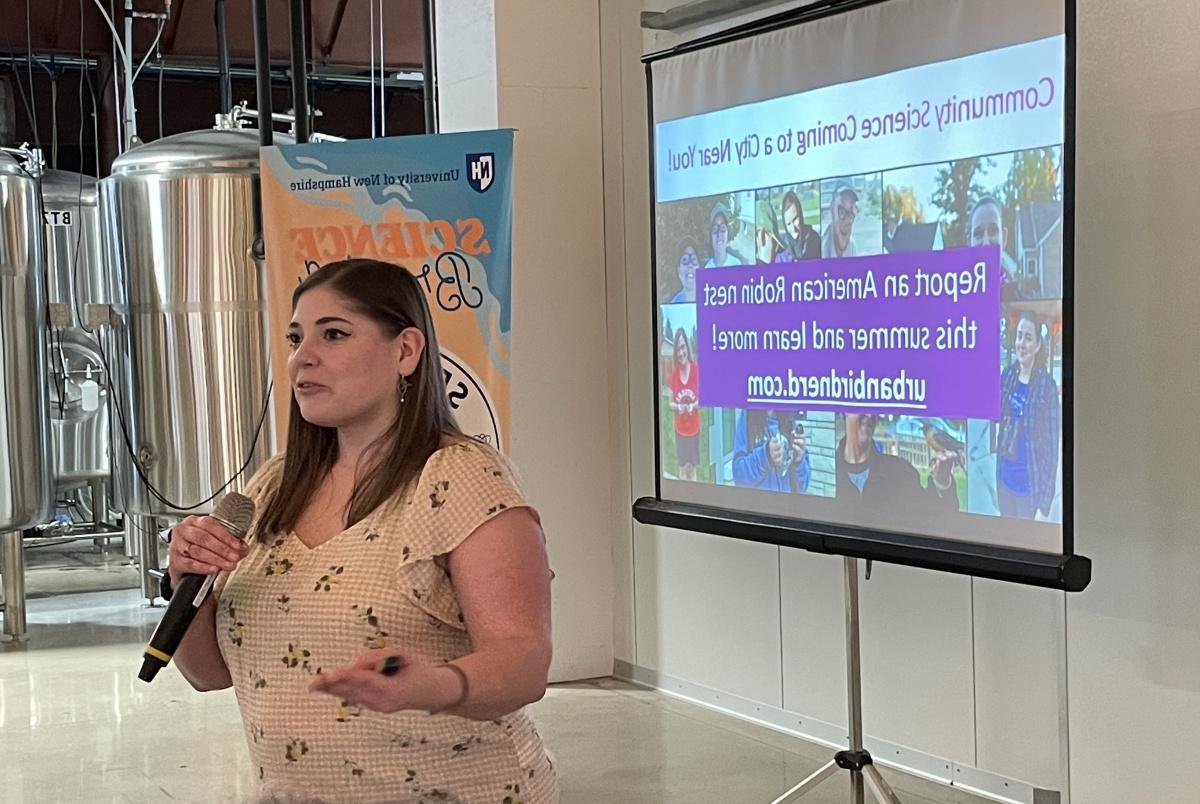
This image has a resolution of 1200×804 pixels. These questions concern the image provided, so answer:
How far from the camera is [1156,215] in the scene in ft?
11.0

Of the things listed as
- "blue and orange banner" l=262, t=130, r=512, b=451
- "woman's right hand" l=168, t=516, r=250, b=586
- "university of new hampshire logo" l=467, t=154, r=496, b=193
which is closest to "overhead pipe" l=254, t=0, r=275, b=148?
"blue and orange banner" l=262, t=130, r=512, b=451

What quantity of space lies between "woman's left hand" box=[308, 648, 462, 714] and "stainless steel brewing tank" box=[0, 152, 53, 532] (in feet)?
17.5

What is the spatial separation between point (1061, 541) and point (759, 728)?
72.5 inches

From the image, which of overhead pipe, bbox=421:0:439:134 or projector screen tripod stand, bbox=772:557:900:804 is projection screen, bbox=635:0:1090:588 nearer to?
projector screen tripod stand, bbox=772:557:900:804

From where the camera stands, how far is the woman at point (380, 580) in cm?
167

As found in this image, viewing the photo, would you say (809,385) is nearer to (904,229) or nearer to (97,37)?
(904,229)

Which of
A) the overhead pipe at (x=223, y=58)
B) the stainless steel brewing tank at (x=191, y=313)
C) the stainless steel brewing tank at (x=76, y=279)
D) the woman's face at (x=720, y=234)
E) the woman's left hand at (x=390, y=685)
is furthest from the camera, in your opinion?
the stainless steel brewing tank at (x=76, y=279)

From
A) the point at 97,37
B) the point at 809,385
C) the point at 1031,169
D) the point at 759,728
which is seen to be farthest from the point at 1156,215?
the point at 97,37

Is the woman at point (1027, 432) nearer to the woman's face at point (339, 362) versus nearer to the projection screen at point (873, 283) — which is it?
the projection screen at point (873, 283)

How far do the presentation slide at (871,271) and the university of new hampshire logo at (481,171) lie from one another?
54cm

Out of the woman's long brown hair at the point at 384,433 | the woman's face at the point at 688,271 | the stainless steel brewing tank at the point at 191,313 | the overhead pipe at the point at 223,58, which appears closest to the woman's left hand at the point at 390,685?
the woman's long brown hair at the point at 384,433

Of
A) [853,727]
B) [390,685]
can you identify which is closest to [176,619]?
[390,685]

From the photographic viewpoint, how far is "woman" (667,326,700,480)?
14.0 ft

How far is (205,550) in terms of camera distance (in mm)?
1725
